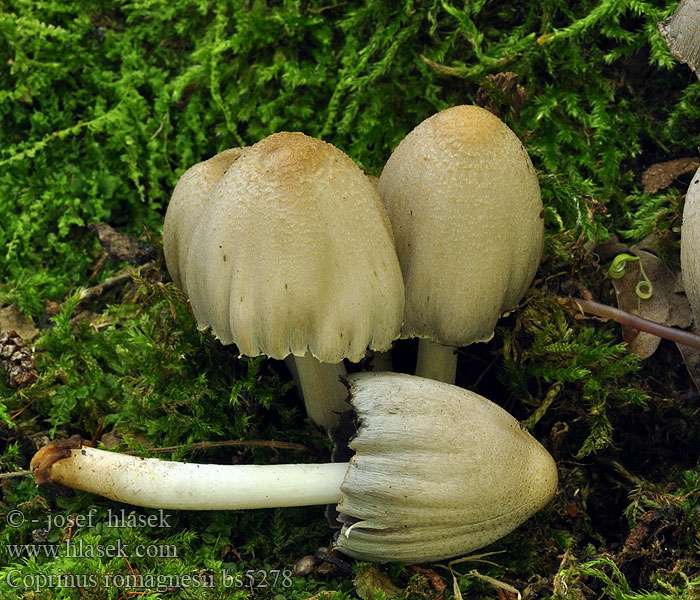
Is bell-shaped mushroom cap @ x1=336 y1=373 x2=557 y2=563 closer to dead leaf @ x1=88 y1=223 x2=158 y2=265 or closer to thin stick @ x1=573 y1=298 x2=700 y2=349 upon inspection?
thin stick @ x1=573 y1=298 x2=700 y2=349

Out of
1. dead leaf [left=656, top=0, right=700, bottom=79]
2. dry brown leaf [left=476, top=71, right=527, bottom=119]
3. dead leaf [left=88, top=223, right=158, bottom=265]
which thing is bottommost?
dead leaf [left=88, top=223, right=158, bottom=265]

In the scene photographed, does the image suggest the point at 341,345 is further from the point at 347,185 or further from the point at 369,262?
the point at 347,185

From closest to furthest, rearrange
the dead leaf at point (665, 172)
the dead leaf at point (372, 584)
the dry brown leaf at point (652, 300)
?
the dead leaf at point (372, 584) → the dry brown leaf at point (652, 300) → the dead leaf at point (665, 172)

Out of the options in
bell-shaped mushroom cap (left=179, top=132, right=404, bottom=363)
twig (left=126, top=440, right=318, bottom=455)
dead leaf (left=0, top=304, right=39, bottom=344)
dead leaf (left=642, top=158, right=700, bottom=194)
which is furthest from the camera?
dead leaf (left=0, top=304, right=39, bottom=344)

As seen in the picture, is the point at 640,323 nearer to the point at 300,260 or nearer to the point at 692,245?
the point at 692,245

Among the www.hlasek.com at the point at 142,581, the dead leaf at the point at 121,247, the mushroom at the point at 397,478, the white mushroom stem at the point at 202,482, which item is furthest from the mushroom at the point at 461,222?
the dead leaf at the point at 121,247

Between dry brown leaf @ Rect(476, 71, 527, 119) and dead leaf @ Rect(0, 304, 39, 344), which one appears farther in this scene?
dead leaf @ Rect(0, 304, 39, 344)

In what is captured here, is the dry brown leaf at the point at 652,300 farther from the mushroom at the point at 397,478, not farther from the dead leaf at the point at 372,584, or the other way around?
the dead leaf at the point at 372,584

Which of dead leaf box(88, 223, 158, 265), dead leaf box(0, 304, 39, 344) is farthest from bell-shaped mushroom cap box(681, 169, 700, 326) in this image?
dead leaf box(0, 304, 39, 344)
